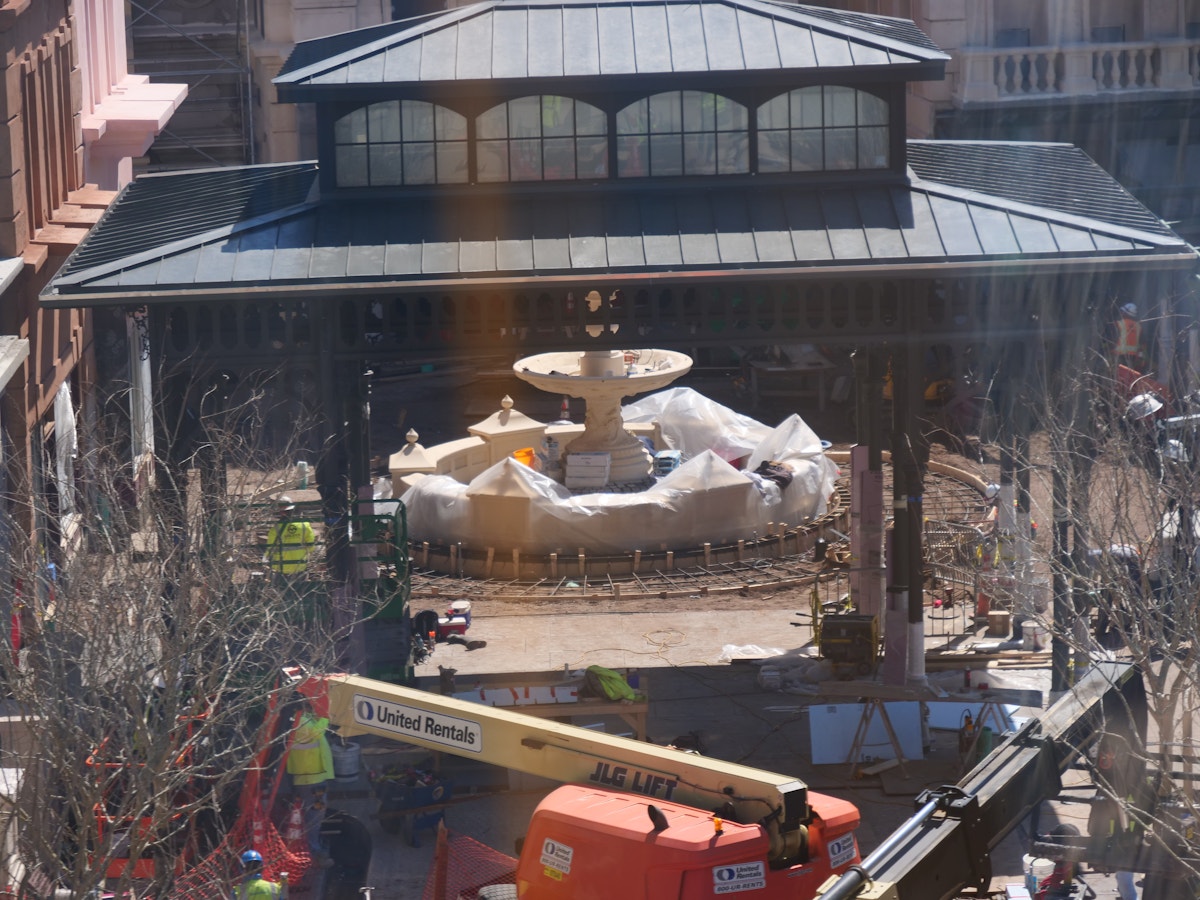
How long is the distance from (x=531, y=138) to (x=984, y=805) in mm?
11315

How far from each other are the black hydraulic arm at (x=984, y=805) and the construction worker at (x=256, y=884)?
588 cm

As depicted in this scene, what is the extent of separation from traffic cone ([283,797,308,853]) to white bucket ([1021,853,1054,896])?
680 cm

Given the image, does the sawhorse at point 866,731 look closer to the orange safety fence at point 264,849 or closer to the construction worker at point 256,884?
the orange safety fence at point 264,849

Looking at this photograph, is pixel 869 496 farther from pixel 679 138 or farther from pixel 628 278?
pixel 628 278

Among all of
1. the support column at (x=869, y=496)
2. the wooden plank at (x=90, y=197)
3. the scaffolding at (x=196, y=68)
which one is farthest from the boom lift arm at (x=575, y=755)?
the scaffolding at (x=196, y=68)

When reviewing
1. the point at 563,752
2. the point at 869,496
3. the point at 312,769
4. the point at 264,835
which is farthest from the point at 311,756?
the point at 869,496

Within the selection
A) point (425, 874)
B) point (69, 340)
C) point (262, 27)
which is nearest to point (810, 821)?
point (425, 874)

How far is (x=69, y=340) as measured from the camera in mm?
29766

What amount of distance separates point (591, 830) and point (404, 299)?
7.72 meters

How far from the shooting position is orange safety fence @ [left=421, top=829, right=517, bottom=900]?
56.0ft

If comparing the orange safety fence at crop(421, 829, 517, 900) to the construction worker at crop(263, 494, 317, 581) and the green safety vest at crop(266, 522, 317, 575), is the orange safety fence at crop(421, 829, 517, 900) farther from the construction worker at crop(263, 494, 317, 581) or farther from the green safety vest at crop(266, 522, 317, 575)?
the green safety vest at crop(266, 522, 317, 575)

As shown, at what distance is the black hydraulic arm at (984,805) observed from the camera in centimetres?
1219

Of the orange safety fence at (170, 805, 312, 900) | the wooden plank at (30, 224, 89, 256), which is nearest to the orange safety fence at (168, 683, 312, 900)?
the orange safety fence at (170, 805, 312, 900)

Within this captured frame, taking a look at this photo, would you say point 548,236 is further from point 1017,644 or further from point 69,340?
point 69,340
